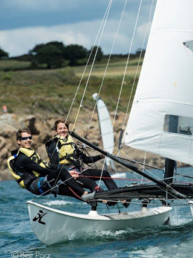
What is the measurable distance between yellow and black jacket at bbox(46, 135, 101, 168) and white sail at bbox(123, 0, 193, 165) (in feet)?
2.30

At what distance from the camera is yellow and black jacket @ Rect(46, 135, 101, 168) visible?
8.68m

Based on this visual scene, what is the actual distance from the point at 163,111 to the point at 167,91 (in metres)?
0.29

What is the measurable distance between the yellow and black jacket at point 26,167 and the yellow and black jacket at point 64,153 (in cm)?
32

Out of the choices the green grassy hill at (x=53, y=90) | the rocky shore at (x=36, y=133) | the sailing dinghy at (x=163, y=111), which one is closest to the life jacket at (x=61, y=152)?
the sailing dinghy at (x=163, y=111)

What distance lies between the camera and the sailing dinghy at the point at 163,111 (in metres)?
8.45

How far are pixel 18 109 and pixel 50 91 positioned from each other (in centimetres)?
924

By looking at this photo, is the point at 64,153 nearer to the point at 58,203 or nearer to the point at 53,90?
the point at 58,203

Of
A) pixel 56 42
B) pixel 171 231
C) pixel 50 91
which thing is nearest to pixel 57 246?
pixel 171 231

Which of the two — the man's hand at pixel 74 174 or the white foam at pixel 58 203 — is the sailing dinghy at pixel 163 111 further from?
the white foam at pixel 58 203

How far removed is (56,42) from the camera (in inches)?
2904

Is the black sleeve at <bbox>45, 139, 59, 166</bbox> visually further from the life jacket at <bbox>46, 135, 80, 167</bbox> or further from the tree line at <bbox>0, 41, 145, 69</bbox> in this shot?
the tree line at <bbox>0, 41, 145, 69</bbox>

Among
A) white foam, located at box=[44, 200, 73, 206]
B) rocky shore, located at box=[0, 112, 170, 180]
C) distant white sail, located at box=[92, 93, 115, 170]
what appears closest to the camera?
white foam, located at box=[44, 200, 73, 206]

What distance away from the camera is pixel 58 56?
215 ft

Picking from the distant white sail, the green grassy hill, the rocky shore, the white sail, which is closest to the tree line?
the green grassy hill
